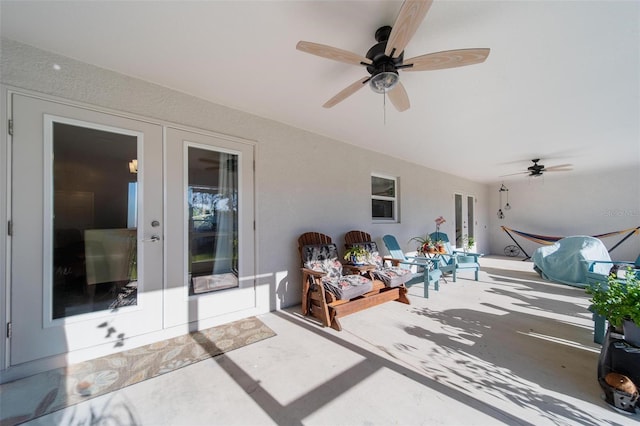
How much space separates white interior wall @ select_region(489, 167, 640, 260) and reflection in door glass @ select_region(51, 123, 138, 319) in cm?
1010

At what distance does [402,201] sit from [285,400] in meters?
A: 4.43

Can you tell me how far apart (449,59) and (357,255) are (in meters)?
2.51

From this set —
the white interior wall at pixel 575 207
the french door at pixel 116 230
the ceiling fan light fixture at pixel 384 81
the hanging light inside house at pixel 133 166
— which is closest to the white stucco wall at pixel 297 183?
the white interior wall at pixel 575 207

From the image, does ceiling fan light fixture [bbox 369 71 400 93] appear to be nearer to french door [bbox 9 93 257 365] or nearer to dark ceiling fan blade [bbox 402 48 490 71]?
dark ceiling fan blade [bbox 402 48 490 71]

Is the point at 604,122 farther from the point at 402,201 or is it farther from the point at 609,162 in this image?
the point at 609,162

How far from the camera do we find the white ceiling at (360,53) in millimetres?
1561

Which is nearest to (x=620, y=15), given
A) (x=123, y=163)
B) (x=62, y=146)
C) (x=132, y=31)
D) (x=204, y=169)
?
(x=132, y=31)

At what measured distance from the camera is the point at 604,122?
10.7 feet

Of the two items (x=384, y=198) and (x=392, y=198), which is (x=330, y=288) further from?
(x=392, y=198)

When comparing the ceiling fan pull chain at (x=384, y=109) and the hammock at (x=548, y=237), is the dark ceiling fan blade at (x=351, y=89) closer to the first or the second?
the ceiling fan pull chain at (x=384, y=109)

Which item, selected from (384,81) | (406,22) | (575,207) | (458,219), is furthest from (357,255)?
(575,207)

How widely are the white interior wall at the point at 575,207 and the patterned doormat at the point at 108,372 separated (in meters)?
9.18

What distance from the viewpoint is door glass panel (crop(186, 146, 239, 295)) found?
2656 mm

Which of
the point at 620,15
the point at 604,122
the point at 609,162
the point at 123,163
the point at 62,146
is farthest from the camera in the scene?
the point at 609,162
